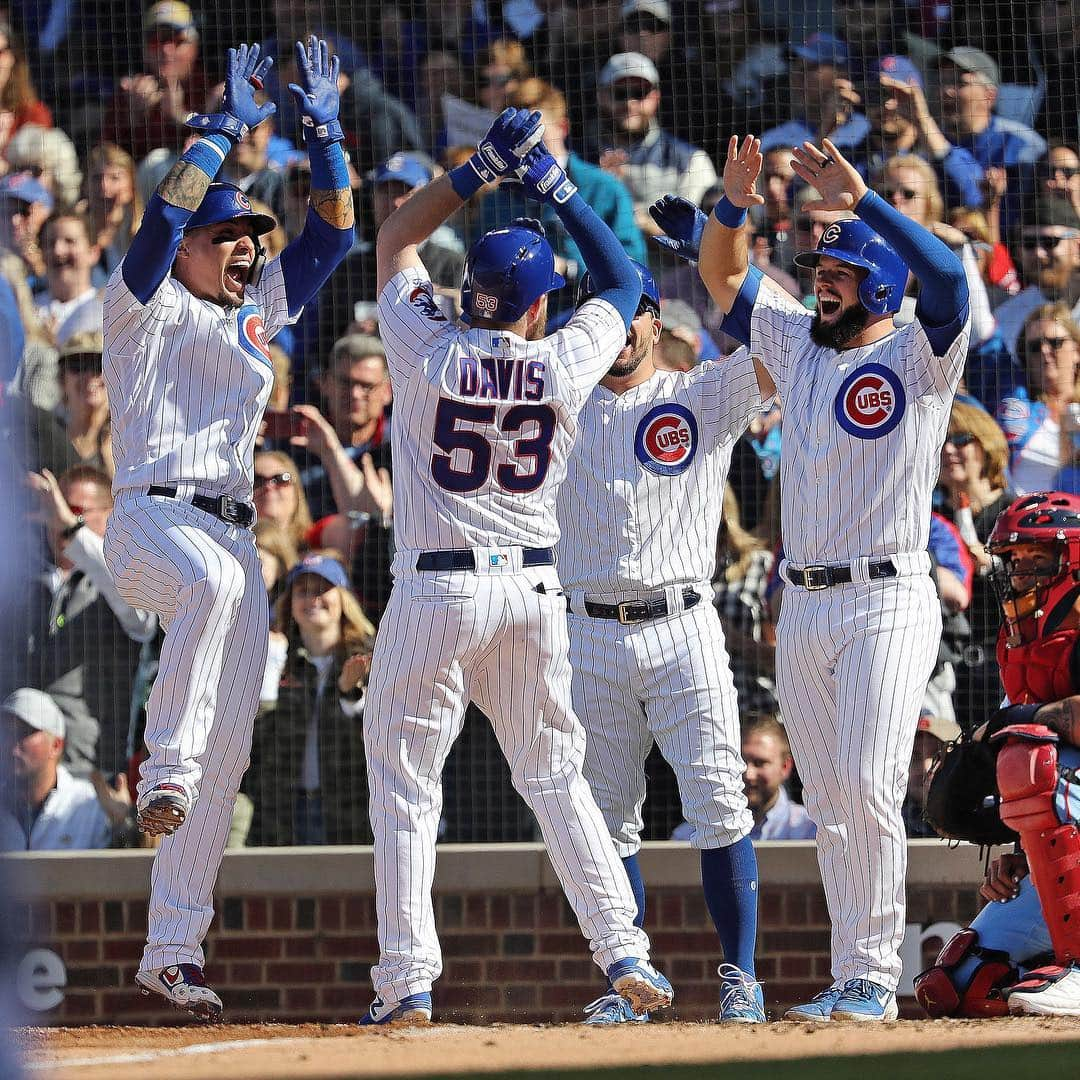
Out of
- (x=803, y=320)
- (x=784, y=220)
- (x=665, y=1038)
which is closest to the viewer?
(x=665, y=1038)

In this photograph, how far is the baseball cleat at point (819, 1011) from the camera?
14.7 ft

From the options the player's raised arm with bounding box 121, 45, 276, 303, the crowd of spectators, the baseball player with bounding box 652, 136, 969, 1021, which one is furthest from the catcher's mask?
the player's raised arm with bounding box 121, 45, 276, 303

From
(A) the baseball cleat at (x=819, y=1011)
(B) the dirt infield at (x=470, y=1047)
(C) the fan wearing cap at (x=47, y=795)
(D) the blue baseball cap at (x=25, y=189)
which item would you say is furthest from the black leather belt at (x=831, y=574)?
(D) the blue baseball cap at (x=25, y=189)

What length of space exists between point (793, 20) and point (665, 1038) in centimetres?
482

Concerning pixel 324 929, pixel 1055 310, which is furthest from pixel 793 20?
pixel 324 929

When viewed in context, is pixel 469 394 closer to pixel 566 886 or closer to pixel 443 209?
pixel 443 209

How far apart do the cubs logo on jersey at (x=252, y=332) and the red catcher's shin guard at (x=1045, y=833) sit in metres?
2.12

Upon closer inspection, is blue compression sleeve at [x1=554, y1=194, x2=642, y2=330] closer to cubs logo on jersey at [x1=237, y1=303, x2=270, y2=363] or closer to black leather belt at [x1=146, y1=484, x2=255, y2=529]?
cubs logo on jersey at [x1=237, y1=303, x2=270, y2=363]

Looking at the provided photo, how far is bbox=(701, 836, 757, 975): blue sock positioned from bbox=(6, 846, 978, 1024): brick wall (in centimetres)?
138

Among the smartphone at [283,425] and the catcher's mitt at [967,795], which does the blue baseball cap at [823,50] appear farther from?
the catcher's mitt at [967,795]

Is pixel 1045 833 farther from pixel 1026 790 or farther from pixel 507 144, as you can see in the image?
pixel 507 144

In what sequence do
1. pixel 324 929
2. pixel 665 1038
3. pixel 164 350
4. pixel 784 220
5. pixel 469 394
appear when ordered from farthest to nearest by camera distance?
pixel 784 220 → pixel 324 929 → pixel 164 350 → pixel 469 394 → pixel 665 1038

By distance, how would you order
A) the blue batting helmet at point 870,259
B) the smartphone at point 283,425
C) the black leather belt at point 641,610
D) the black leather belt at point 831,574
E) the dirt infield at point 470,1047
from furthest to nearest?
the smartphone at point 283,425, the black leather belt at point 641,610, the blue batting helmet at point 870,259, the black leather belt at point 831,574, the dirt infield at point 470,1047

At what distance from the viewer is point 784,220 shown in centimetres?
728
